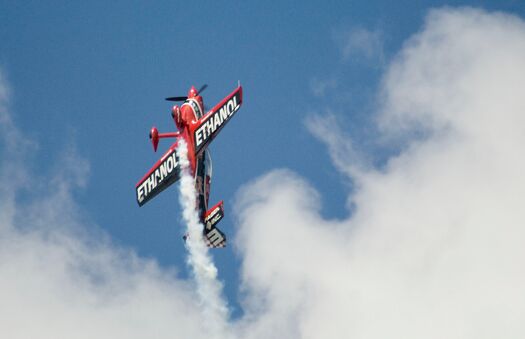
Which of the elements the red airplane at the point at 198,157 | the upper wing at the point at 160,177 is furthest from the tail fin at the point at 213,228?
the upper wing at the point at 160,177

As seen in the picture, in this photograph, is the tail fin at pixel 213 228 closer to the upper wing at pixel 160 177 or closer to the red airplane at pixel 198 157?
the red airplane at pixel 198 157

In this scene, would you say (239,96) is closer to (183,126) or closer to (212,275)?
(183,126)

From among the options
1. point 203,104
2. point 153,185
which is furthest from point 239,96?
point 153,185

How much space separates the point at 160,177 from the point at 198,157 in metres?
3.03

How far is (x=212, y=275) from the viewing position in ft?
188

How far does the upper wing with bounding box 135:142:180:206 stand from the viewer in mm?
58906

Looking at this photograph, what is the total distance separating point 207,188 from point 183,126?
4.20 m

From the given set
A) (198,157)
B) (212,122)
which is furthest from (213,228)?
(212,122)

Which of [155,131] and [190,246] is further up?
[155,131]

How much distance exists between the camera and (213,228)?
193ft

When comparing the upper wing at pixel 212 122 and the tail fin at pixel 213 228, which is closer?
the upper wing at pixel 212 122

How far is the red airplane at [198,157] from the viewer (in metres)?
58.0

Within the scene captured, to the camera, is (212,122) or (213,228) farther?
(213,228)

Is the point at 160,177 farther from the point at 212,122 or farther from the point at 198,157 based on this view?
the point at 212,122
